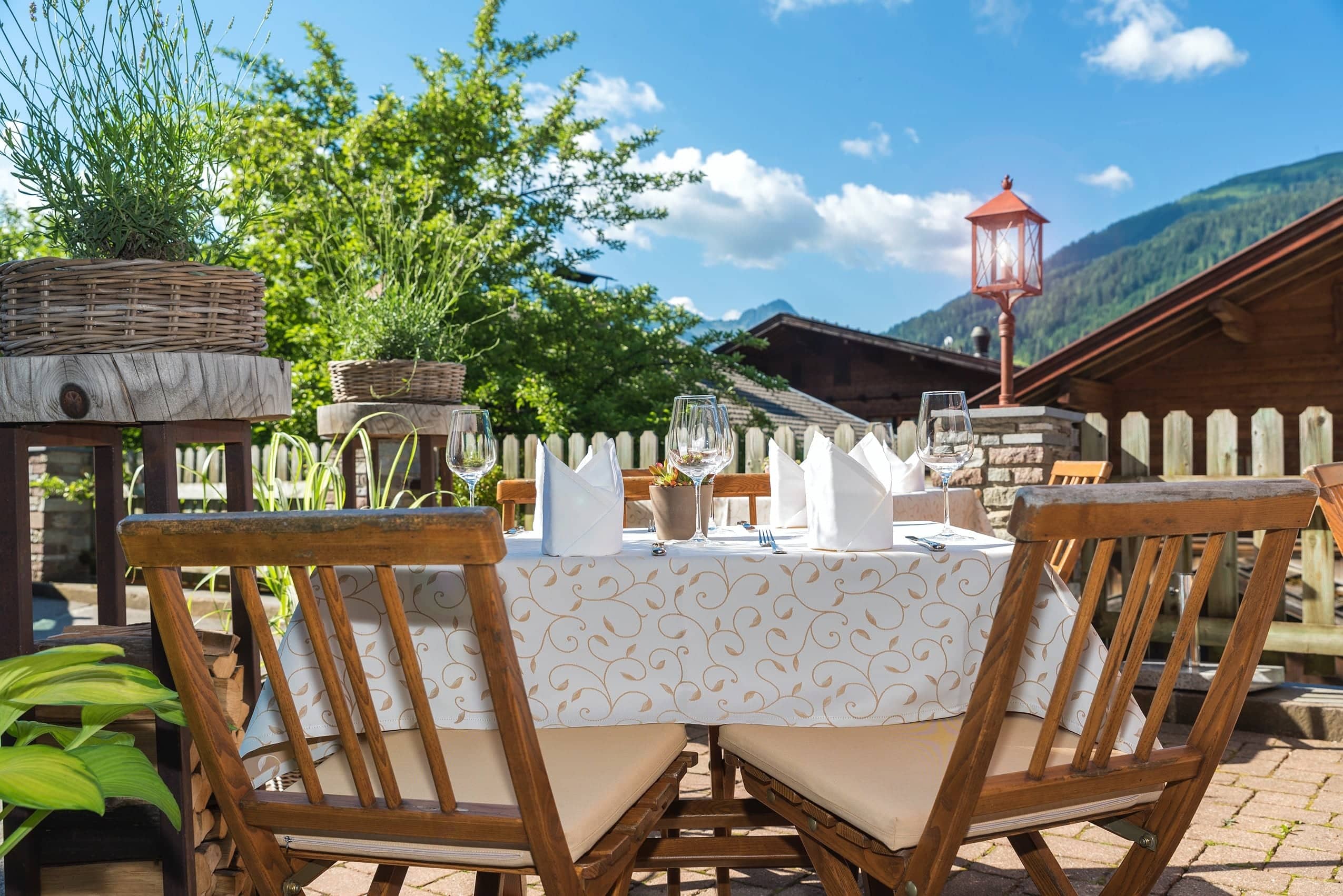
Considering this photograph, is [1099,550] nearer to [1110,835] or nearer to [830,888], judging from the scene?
[830,888]

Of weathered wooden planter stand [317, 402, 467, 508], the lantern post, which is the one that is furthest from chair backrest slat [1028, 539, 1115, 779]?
the lantern post

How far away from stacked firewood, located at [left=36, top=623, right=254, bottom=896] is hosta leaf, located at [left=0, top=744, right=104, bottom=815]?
2.35 ft

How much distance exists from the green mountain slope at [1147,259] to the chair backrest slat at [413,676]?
42.1m

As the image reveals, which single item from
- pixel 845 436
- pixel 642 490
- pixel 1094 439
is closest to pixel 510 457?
pixel 845 436

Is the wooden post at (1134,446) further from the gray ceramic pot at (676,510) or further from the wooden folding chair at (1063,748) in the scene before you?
the wooden folding chair at (1063,748)

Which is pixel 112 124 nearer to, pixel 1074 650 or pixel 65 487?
pixel 1074 650

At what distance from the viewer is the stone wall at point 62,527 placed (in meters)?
8.88

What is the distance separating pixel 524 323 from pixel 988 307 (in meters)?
61.6

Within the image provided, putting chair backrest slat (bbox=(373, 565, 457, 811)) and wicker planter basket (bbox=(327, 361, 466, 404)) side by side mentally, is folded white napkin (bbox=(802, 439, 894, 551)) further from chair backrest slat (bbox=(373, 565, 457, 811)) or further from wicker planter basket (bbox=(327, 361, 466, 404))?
wicker planter basket (bbox=(327, 361, 466, 404))

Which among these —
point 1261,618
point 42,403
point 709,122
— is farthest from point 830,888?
point 709,122

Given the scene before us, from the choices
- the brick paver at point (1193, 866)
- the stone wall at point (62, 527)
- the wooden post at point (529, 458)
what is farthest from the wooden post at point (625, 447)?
the stone wall at point (62, 527)

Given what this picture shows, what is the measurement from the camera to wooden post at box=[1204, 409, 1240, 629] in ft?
15.0

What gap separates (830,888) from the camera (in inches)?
53.9

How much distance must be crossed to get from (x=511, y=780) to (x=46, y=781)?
539 millimetres
